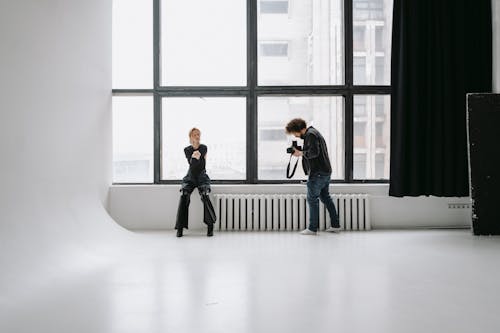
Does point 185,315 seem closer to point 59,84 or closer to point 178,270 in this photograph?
point 178,270

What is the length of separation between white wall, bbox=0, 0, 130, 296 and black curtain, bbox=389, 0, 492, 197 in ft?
11.0

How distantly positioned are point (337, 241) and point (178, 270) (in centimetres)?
181

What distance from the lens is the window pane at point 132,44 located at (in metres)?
5.34

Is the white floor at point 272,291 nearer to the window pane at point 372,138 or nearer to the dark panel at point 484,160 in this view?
the dark panel at point 484,160

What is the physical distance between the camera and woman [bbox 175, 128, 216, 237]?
4.70 m

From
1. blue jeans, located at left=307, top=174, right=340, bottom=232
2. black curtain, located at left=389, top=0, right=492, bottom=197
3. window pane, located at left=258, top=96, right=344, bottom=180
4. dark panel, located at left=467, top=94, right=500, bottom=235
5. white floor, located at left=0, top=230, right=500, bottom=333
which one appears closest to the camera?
white floor, located at left=0, top=230, right=500, bottom=333

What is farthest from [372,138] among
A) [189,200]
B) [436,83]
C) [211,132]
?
[189,200]

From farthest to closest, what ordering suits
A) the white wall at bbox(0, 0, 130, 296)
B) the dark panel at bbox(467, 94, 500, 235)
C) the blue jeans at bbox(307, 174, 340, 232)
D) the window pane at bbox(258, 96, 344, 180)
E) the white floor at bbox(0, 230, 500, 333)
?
the window pane at bbox(258, 96, 344, 180), the blue jeans at bbox(307, 174, 340, 232), the dark panel at bbox(467, 94, 500, 235), the white wall at bbox(0, 0, 130, 296), the white floor at bbox(0, 230, 500, 333)

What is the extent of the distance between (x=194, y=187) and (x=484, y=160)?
3.18 m

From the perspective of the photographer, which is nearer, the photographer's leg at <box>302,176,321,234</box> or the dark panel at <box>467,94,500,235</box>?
the dark panel at <box>467,94,500,235</box>

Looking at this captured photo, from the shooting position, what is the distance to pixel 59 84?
374 centimetres

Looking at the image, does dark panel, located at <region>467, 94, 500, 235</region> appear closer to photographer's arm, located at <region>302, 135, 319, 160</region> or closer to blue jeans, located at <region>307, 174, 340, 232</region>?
blue jeans, located at <region>307, 174, 340, 232</region>

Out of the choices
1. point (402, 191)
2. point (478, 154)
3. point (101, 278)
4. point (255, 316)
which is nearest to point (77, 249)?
point (101, 278)

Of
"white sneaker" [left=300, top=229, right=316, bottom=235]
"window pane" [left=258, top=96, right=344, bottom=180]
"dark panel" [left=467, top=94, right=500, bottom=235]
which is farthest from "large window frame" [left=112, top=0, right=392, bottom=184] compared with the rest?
"dark panel" [left=467, top=94, right=500, bottom=235]
